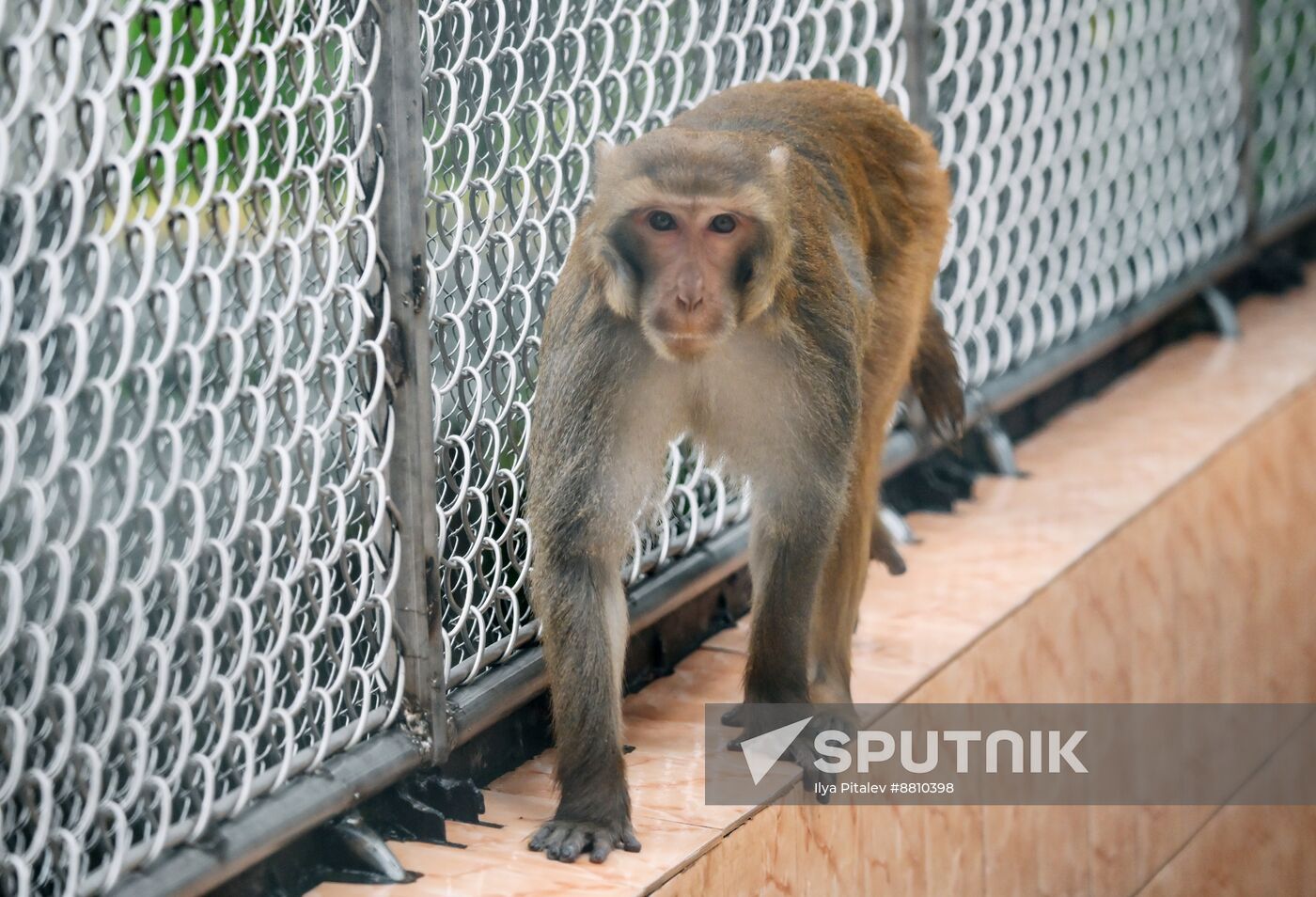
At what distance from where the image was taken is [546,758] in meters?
2.82

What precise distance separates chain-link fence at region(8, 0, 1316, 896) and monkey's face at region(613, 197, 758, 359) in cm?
32

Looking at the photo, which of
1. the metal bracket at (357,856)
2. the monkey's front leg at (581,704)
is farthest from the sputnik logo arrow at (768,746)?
the metal bracket at (357,856)

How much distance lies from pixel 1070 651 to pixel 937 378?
25.4 inches

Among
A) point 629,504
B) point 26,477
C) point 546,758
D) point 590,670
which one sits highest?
point 26,477

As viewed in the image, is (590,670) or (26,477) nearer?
(26,477)

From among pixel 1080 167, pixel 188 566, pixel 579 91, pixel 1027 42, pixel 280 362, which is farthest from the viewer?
pixel 1080 167

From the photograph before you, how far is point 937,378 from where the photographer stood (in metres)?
3.26

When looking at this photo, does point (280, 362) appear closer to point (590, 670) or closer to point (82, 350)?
point (82, 350)

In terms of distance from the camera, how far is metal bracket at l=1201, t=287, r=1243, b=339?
4977 mm

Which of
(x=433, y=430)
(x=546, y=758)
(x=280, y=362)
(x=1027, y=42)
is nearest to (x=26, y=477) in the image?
(x=280, y=362)

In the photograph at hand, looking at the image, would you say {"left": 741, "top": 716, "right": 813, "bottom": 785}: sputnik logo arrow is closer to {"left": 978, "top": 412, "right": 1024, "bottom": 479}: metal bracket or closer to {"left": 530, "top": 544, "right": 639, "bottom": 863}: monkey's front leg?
{"left": 530, "top": 544, "right": 639, "bottom": 863}: monkey's front leg

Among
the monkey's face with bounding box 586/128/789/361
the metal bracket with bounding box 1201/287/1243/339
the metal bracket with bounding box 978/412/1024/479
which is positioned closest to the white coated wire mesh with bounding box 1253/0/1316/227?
the metal bracket with bounding box 1201/287/1243/339

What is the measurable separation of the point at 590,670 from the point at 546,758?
0.48 m

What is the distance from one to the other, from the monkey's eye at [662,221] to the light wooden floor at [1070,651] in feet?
2.83
